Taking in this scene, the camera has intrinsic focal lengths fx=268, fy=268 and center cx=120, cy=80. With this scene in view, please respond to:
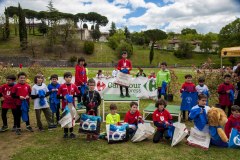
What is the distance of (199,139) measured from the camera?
7.05m

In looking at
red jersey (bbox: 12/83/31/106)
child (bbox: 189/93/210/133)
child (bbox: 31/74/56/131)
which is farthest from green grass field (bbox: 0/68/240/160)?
red jersey (bbox: 12/83/31/106)

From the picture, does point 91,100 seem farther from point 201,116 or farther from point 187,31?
point 187,31

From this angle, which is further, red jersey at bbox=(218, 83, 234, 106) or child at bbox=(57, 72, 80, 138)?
red jersey at bbox=(218, 83, 234, 106)

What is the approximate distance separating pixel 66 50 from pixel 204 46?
1885 inches

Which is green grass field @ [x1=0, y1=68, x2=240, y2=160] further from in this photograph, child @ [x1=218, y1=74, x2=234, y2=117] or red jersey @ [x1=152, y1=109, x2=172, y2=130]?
child @ [x1=218, y1=74, x2=234, y2=117]

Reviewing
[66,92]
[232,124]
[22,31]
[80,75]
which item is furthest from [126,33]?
[232,124]

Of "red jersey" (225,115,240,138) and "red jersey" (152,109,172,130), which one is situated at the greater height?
"red jersey" (152,109,172,130)

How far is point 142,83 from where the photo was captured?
48.6ft

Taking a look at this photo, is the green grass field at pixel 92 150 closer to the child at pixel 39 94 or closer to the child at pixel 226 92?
the child at pixel 39 94

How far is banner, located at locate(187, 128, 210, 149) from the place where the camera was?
22.7 feet

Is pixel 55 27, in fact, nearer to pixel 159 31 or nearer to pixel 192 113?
pixel 159 31

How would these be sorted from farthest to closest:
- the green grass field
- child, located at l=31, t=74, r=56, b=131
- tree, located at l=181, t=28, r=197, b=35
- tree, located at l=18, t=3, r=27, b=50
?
tree, located at l=181, t=28, r=197, b=35 < tree, located at l=18, t=3, r=27, b=50 < child, located at l=31, t=74, r=56, b=131 < the green grass field

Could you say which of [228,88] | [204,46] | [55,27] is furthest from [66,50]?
[228,88]

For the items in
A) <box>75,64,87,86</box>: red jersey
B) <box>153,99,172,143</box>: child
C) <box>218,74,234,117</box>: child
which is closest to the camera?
<box>153,99,172,143</box>: child
